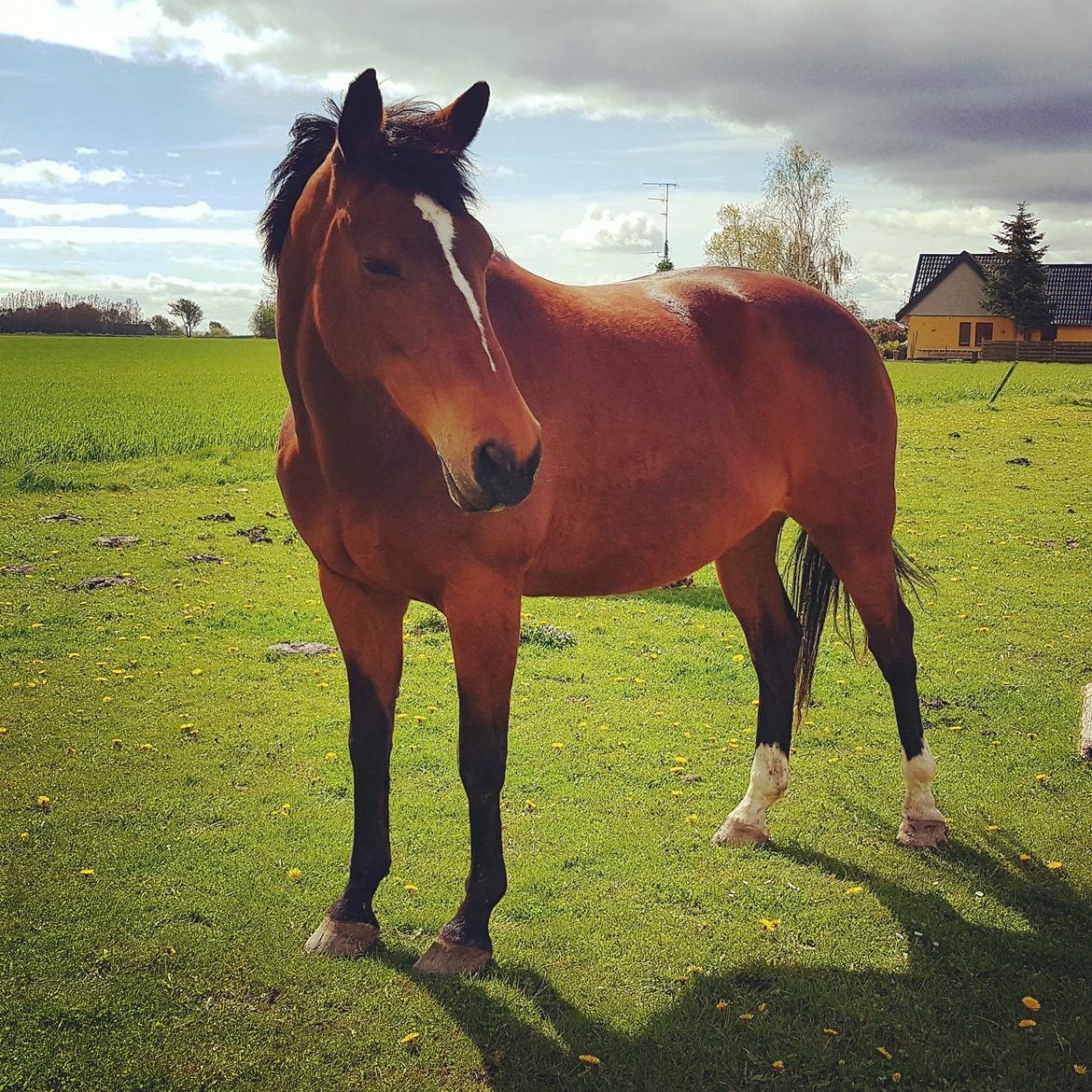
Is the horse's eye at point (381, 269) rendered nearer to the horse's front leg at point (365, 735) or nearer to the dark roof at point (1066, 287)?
the horse's front leg at point (365, 735)

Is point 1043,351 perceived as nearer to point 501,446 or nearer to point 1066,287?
point 1066,287

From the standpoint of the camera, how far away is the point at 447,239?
277cm

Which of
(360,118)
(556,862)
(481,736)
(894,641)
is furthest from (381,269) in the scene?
(894,641)

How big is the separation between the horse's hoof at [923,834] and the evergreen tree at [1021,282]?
60648 mm

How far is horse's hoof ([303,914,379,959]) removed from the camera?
3.56 m

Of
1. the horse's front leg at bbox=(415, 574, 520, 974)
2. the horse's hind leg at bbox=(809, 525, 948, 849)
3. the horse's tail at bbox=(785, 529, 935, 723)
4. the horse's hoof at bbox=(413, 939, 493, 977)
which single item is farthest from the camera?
the horse's tail at bbox=(785, 529, 935, 723)

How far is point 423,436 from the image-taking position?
10.2 feet

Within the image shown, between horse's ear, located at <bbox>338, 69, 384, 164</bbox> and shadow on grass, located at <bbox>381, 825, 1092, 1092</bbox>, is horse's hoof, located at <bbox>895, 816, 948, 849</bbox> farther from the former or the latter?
horse's ear, located at <bbox>338, 69, 384, 164</bbox>

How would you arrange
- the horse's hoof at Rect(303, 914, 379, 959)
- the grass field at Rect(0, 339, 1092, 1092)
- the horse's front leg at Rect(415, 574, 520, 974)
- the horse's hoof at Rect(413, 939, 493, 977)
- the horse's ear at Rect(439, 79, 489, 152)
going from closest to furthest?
1. the horse's ear at Rect(439, 79, 489, 152)
2. the grass field at Rect(0, 339, 1092, 1092)
3. the horse's front leg at Rect(415, 574, 520, 974)
4. the horse's hoof at Rect(413, 939, 493, 977)
5. the horse's hoof at Rect(303, 914, 379, 959)

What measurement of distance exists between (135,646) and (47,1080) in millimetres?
4707

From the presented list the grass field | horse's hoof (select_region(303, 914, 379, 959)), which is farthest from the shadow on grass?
horse's hoof (select_region(303, 914, 379, 959))

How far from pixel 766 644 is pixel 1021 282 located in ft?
201

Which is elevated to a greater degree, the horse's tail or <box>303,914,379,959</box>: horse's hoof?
the horse's tail

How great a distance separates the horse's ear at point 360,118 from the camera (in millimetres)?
2705
